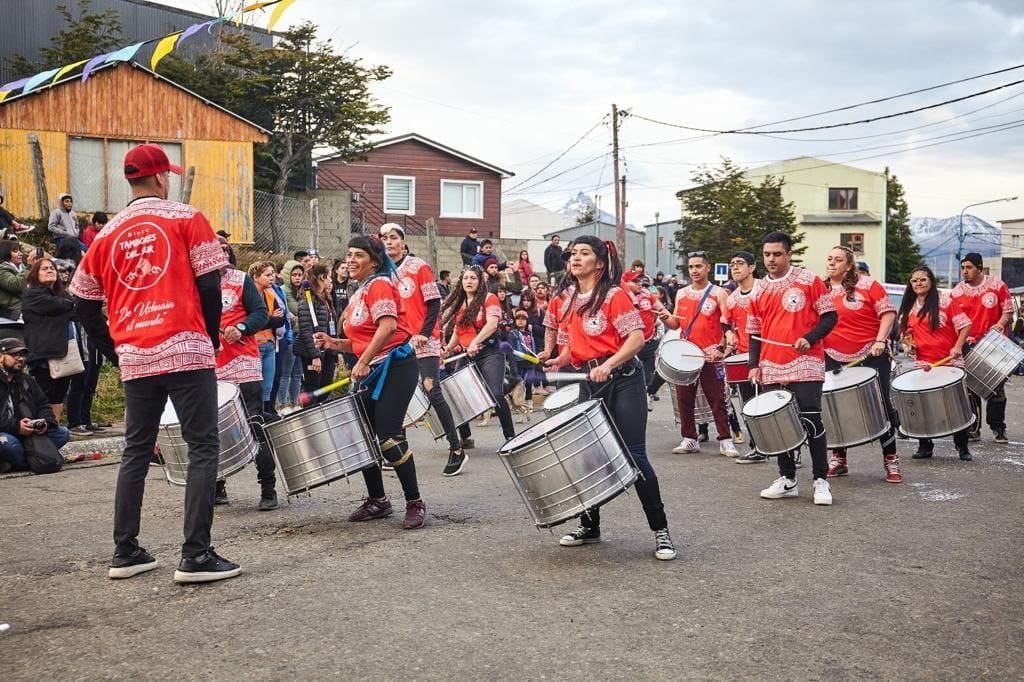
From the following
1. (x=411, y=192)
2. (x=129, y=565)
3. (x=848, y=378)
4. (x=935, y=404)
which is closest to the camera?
(x=129, y=565)

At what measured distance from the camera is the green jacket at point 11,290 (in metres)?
11.2

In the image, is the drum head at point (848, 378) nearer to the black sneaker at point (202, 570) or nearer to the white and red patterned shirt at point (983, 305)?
the white and red patterned shirt at point (983, 305)

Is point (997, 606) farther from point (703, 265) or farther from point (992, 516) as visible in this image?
point (703, 265)

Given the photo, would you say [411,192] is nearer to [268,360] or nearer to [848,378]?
[268,360]

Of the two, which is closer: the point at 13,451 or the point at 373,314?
the point at 373,314

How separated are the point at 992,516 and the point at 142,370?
18.8 ft

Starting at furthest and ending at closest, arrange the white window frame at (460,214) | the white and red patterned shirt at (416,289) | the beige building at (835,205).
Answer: the beige building at (835,205) < the white window frame at (460,214) < the white and red patterned shirt at (416,289)

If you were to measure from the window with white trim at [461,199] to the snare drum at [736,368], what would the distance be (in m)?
30.1

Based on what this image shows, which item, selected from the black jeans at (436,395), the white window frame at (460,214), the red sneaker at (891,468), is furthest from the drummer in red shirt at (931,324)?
the white window frame at (460,214)

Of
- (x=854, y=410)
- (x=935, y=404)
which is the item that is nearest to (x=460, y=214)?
(x=935, y=404)

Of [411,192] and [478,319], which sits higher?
[411,192]

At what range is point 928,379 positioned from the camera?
9.77 metres

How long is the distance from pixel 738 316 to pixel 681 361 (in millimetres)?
807

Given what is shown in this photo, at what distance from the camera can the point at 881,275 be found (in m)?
63.7
